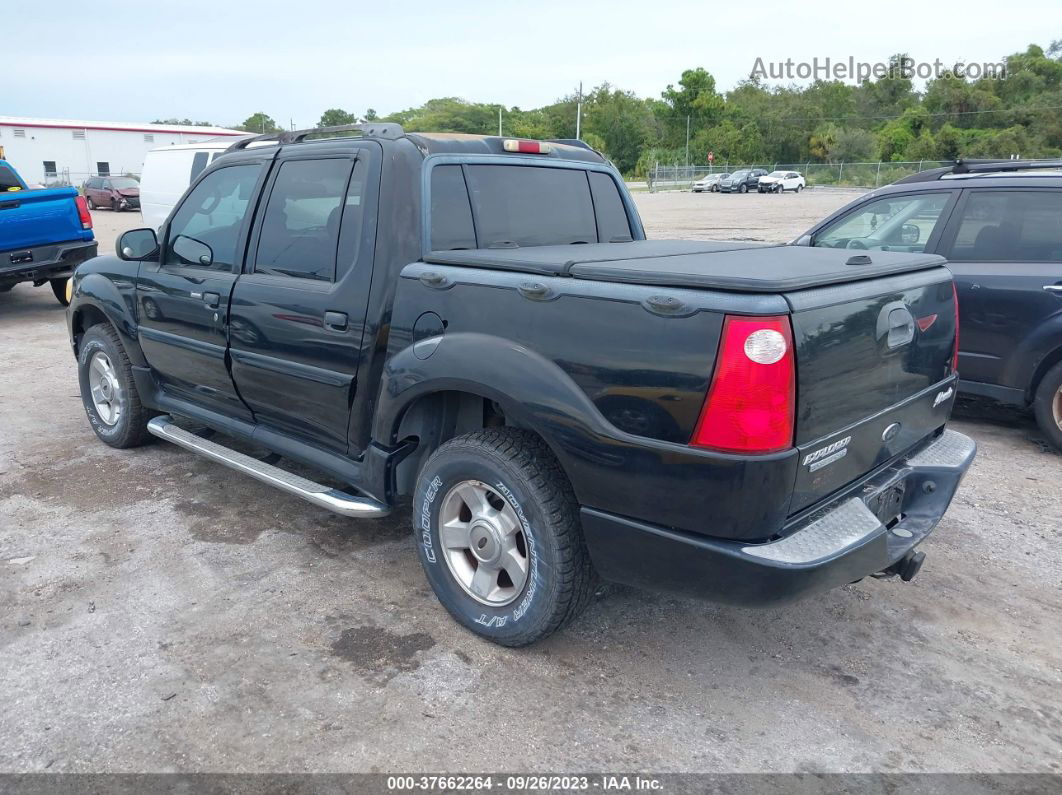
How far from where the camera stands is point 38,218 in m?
9.78

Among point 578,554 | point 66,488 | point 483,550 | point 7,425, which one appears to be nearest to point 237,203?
point 66,488

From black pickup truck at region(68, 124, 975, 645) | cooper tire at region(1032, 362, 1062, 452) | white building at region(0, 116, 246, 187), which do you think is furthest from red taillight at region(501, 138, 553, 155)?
white building at region(0, 116, 246, 187)

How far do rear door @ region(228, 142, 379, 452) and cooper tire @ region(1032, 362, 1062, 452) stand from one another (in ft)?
14.3

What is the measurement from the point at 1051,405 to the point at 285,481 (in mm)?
4634

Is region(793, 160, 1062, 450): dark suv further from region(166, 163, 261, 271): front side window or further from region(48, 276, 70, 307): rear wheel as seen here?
region(48, 276, 70, 307): rear wheel

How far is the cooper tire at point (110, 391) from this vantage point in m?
5.17

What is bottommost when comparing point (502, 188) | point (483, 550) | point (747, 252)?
point (483, 550)

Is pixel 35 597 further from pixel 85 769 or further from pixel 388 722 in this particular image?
pixel 388 722

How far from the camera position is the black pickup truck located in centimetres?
254

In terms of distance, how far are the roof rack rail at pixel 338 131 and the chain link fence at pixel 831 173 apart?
170ft

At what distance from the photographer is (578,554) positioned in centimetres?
294

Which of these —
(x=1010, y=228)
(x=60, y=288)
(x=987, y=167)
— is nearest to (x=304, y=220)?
(x=1010, y=228)

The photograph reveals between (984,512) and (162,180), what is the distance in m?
12.7

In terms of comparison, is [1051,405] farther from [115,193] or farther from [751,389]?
[115,193]
